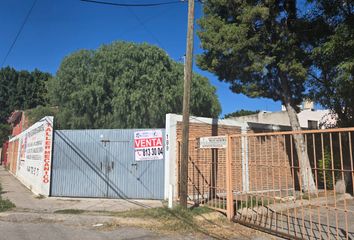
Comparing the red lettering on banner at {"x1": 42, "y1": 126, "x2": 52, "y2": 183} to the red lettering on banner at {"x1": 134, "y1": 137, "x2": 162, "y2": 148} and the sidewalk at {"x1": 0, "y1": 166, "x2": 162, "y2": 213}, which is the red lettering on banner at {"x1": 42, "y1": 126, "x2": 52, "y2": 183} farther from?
the red lettering on banner at {"x1": 134, "y1": 137, "x2": 162, "y2": 148}

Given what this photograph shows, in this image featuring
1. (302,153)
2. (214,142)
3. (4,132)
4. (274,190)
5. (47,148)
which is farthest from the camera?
(4,132)

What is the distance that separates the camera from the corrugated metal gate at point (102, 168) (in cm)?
1302

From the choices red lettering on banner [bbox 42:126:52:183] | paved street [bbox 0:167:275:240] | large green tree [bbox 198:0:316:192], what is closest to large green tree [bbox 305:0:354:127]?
large green tree [bbox 198:0:316:192]

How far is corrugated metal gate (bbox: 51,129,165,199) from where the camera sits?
513 inches

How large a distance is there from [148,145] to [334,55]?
687cm

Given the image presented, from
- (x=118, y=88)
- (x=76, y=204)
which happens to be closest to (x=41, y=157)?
(x=76, y=204)

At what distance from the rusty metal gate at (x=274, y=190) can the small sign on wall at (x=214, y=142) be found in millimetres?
295

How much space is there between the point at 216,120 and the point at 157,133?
8.53 ft

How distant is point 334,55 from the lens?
11523 mm

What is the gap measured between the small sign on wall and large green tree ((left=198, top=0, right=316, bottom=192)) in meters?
4.43

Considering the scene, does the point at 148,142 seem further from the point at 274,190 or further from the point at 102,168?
the point at 274,190

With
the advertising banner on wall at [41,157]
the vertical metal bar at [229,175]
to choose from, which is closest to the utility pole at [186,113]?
the vertical metal bar at [229,175]

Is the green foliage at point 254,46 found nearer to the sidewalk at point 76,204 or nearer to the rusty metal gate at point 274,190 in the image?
the rusty metal gate at point 274,190

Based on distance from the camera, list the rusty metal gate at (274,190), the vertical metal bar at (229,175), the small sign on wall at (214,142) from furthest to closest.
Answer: the small sign on wall at (214,142)
the vertical metal bar at (229,175)
the rusty metal gate at (274,190)
